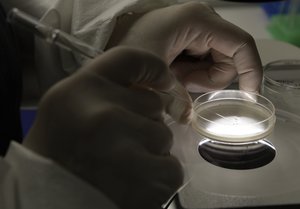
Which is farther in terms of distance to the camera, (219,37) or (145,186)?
(219,37)

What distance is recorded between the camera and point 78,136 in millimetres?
423

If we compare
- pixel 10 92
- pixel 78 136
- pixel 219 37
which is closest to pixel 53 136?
pixel 78 136

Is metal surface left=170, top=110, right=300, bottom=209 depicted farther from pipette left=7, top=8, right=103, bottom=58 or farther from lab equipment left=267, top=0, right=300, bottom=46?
lab equipment left=267, top=0, right=300, bottom=46

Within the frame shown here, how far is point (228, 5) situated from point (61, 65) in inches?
19.7

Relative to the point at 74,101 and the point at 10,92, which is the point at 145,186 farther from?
the point at 10,92

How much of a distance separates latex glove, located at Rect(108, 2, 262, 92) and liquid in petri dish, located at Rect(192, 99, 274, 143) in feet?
0.21

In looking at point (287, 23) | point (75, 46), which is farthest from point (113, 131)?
point (287, 23)

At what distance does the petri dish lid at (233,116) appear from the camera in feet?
1.99

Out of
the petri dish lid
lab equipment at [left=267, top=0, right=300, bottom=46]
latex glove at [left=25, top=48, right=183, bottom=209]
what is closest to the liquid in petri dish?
the petri dish lid

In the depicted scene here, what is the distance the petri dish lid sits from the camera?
0.61m

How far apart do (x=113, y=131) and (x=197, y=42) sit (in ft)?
1.13

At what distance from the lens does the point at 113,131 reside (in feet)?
1.42

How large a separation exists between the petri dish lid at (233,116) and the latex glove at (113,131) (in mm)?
144

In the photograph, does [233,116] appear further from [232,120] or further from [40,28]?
[40,28]
